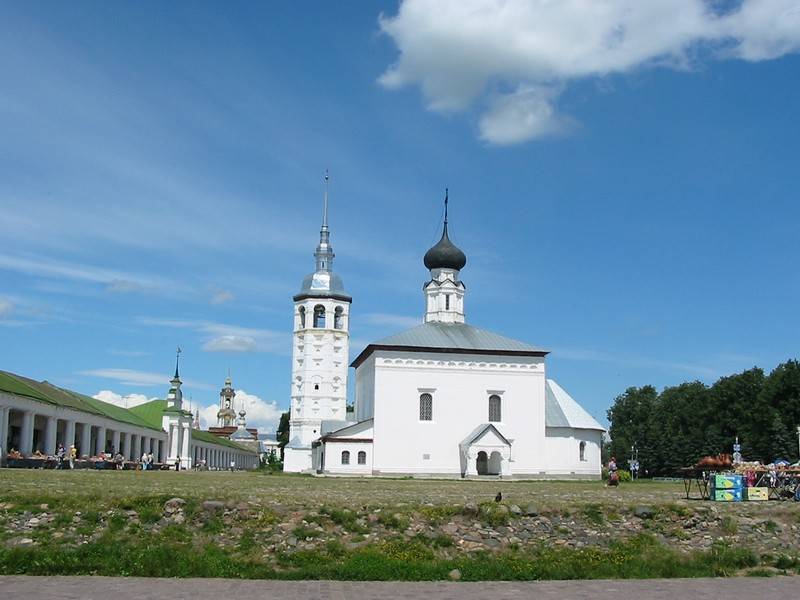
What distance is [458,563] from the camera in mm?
12766

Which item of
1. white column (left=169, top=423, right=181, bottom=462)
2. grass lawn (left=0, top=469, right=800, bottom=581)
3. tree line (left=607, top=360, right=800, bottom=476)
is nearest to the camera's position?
grass lawn (left=0, top=469, right=800, bottom=581)

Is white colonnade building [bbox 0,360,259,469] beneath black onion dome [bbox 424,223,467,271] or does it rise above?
beneath

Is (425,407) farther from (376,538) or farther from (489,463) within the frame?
(376,538)

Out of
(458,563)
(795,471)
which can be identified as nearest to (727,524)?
(458,563)

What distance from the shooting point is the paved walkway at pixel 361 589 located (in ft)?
33.8

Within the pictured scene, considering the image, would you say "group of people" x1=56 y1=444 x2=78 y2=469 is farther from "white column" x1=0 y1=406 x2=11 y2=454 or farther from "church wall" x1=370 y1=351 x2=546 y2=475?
"church wall" x1=370 y1=351 x2=546 y2=475

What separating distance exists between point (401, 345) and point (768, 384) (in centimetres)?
3089

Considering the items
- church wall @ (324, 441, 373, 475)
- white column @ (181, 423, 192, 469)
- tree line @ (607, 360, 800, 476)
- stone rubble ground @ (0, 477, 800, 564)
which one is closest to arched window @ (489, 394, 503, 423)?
church wall @ (324, 441, 373, 475)

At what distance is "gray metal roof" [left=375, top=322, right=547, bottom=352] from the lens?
53.2 m

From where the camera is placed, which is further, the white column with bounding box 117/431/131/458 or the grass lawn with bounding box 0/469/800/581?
the white column with bounding box 117/431/131/458

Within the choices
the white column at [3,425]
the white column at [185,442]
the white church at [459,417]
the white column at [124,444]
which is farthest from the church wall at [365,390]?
the white column at [185,442]

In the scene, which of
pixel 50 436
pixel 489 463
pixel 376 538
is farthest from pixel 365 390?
pixel 376 538

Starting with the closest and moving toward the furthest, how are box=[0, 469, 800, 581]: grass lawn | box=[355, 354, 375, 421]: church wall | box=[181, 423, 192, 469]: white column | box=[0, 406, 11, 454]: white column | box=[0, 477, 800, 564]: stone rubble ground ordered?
box=[0, 469, 800, 581]: grass lawn
box=[0, 477, 800, 564]: stone rubble ground
box=[0, 406, 11, 454]: white column
box=[355, 354, 375, 421]: church wall
box=[181, 423, 192, 469]: white column

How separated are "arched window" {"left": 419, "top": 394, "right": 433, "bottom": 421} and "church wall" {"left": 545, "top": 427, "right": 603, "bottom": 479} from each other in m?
7.86
